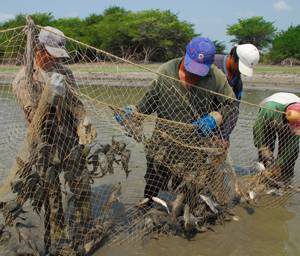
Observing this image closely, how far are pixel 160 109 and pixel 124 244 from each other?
1.39 m

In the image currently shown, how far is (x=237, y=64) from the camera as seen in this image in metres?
5.41

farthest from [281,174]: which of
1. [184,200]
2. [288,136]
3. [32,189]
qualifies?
[32,189]

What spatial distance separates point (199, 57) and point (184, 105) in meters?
0.55

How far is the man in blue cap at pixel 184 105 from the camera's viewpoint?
417 centimetres

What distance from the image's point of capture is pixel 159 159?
4207 millimetres

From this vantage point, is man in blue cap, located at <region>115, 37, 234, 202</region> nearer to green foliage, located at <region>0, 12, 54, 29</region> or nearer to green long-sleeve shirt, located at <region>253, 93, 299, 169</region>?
green long-sleeve shirt, located at <region>253, 93, 299, 169</region>

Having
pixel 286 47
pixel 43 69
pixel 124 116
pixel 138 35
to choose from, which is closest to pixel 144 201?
pixel 124 116

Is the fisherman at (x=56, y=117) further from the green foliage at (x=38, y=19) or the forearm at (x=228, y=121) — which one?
the green foliage at (x=38, y=19)

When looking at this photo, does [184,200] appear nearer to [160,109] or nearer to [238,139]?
[160,109]

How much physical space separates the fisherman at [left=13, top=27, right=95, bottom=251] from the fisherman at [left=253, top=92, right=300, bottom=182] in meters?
2.59

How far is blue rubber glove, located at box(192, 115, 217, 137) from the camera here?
14.2ft

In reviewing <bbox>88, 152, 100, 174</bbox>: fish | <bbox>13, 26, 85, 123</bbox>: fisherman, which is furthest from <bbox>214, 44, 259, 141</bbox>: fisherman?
<bbox>13, 26, 85, 123</bbox>: fisherman

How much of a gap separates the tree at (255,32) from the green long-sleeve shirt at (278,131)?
4111 cm

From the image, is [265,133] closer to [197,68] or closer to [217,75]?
[217,75]
